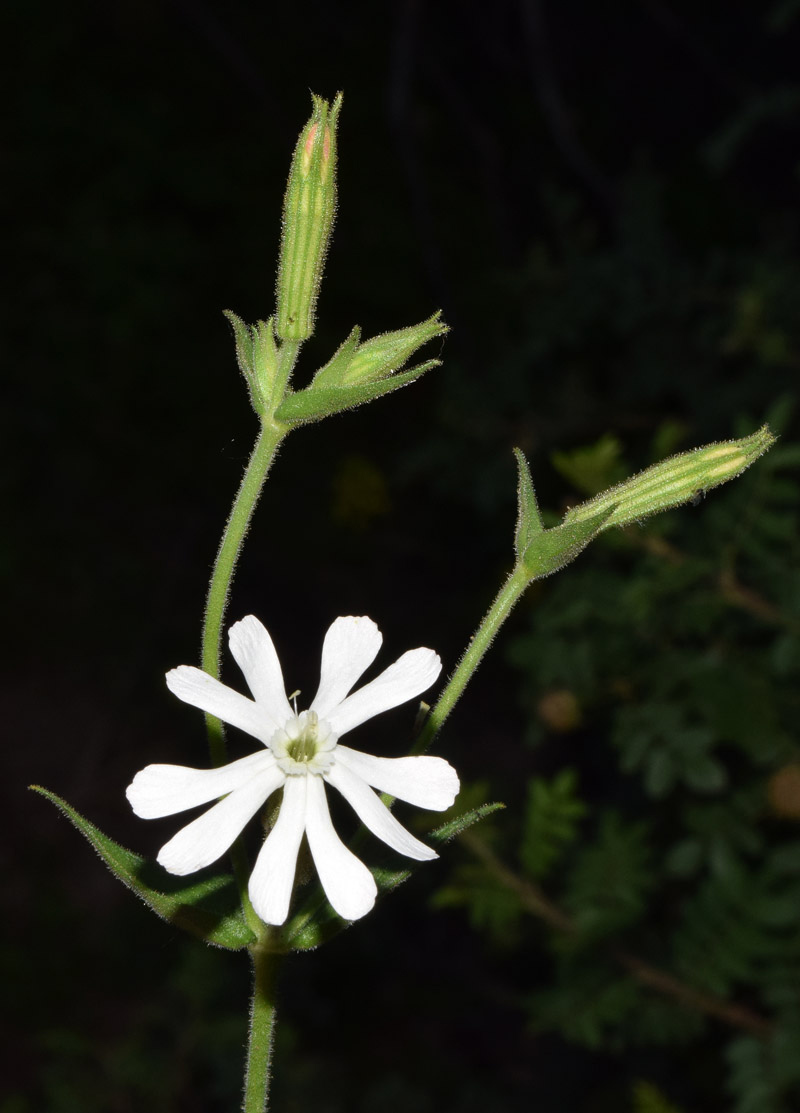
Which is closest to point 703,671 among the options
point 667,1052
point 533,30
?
point 667,1052

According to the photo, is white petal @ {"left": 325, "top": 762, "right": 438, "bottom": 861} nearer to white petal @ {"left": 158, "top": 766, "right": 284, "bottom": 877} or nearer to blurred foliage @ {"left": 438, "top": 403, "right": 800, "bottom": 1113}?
white petal @ {"left": 158, "top": 766, "right": 284, "bottom": 877}

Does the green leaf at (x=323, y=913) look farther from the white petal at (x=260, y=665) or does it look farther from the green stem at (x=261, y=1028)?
the white petal at (x=260, y=665)

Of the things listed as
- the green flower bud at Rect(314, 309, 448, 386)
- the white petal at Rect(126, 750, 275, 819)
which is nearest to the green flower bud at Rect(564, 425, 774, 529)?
the green flower bud at Rect(314, 309, 448, 386)

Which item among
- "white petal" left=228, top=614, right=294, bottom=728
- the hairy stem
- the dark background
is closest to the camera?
"white petal" left=228, top=614, right=294, bottom=728

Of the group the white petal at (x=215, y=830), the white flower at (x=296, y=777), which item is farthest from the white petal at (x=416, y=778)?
the white petal at (x=215, y=830)

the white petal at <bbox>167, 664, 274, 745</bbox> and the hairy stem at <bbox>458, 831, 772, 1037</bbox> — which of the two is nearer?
the white petal at <bbox>167, 664, 274, 745</bbox>

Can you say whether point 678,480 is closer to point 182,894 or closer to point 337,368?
point 337,368

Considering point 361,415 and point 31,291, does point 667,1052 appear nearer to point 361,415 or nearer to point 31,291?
point 361,415

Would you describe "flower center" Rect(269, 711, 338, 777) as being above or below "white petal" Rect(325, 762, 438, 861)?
above
